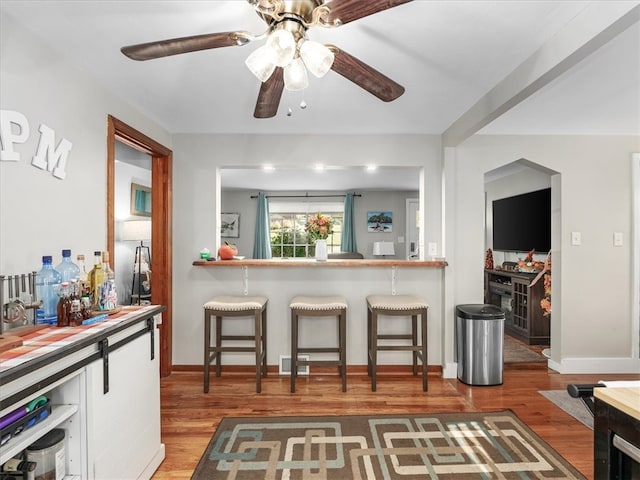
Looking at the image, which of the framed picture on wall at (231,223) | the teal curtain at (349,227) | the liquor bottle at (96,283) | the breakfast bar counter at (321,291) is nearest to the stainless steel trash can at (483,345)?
the breakfast bar counter at (321,291)

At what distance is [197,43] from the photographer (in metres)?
1.32

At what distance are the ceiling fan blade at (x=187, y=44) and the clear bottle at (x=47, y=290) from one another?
1.02 meters

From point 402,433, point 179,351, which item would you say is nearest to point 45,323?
point 179,351

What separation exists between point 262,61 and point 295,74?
14 cm

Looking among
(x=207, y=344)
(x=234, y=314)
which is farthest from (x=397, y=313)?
(x=207, y=344)

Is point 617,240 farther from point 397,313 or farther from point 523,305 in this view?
point 397,313

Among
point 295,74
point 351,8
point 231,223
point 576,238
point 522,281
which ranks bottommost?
point 522,281

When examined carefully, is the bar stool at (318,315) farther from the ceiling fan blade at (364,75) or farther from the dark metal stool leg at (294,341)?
the ceiling fan blade at (364,75)

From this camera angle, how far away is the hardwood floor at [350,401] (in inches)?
88.6

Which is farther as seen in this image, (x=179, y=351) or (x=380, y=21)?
(x=179, y=351)

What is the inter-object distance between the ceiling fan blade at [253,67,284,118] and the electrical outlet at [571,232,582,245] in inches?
122

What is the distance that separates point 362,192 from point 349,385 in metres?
5.24

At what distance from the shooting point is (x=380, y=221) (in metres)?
7.84

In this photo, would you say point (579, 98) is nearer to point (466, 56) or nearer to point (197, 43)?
point (466, 56)
